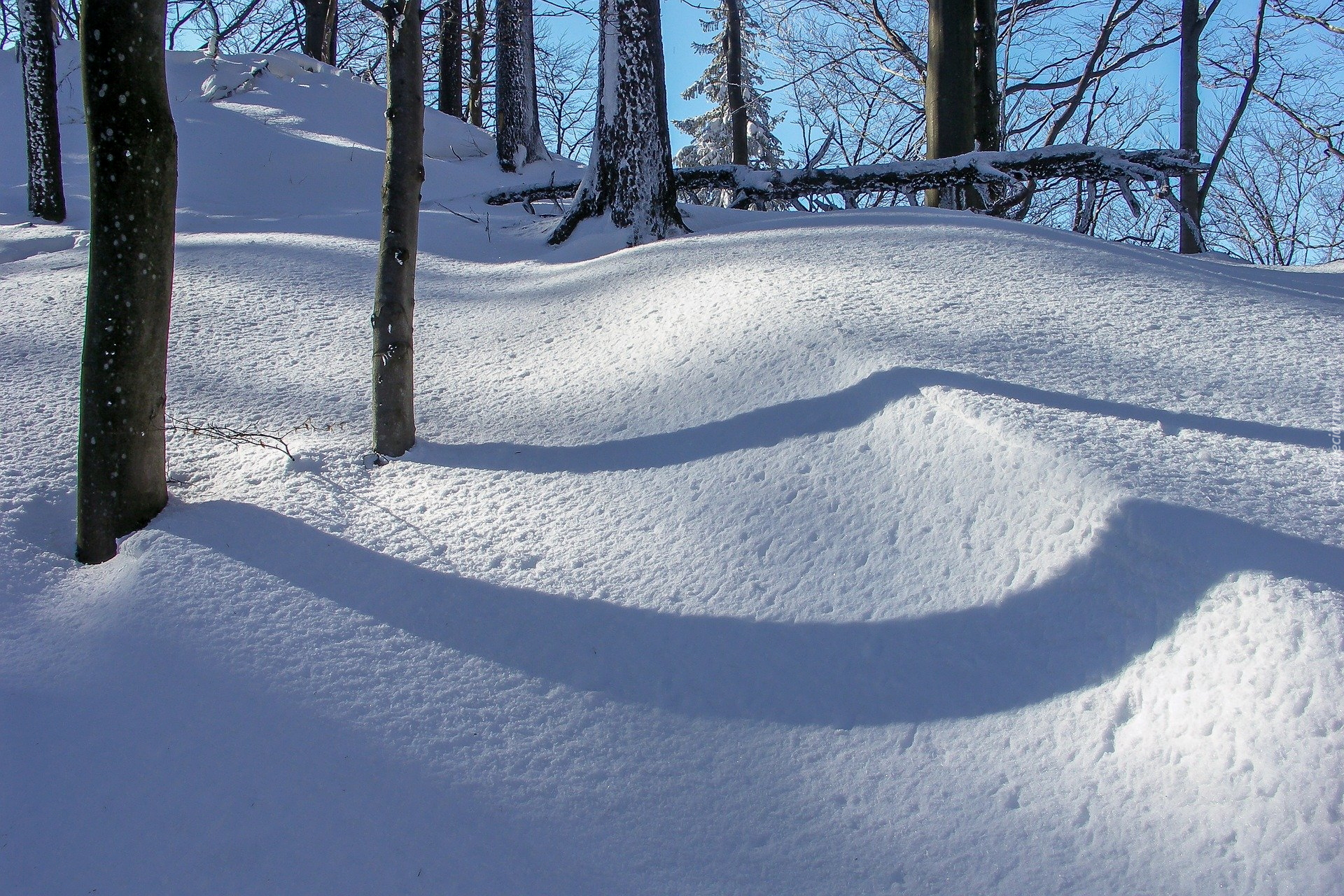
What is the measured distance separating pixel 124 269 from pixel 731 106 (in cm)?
1729

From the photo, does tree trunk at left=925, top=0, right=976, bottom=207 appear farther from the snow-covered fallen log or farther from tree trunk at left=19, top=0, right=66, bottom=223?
tree trunk at left=19, top=0, right=66, bottom=223

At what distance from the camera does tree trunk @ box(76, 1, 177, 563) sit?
2.87 meters

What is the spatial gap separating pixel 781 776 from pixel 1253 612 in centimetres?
133

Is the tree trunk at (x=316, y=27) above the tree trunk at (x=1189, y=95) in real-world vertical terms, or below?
above

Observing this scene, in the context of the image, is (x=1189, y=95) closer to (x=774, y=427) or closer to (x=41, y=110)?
(x=774, y=427)

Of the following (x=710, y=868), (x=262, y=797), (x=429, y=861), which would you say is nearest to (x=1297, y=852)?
(x=710, y=868)

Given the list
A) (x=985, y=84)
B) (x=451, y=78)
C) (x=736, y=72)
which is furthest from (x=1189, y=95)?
(x=451, y=78)

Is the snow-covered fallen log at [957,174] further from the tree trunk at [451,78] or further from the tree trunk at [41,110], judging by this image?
the tree trunk at [451,78]

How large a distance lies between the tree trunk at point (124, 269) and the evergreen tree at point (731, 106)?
16.6 m

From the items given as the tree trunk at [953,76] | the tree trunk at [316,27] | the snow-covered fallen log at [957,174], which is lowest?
the snow-covered fallen log at [957,174]

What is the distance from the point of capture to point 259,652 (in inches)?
103

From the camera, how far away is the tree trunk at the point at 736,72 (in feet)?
60.2

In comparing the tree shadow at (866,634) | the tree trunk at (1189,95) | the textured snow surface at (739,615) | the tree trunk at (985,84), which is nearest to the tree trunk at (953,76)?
the tree trunk at (985,84)

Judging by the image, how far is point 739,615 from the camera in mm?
2768
